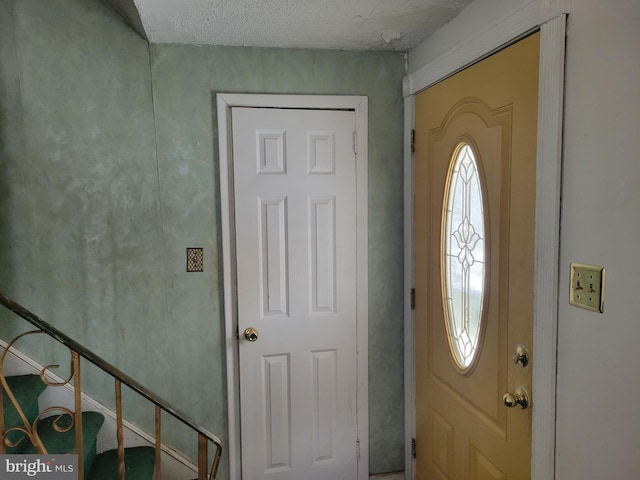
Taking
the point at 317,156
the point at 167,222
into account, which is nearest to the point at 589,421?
the point at 317,156

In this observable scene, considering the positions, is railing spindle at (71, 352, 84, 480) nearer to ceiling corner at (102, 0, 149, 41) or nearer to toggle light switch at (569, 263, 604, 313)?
ceiling corner at (102, 0, 149, 41)

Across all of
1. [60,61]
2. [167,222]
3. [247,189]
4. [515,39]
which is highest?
[60,61]

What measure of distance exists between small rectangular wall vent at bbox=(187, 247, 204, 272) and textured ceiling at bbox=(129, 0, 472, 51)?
99 centimetres

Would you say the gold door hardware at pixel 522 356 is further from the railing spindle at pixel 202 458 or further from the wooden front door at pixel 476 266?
the railing spindle at pixel 202 458

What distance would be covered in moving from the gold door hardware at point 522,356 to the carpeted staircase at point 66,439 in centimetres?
164

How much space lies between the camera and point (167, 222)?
2.08 m

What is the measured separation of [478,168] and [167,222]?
143cm

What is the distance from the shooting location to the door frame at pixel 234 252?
82.1 inches

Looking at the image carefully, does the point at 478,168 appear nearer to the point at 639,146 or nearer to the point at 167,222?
the point at 639,146

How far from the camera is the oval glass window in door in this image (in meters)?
1.65

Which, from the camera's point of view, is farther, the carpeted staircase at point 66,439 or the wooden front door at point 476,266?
the carpeted staircase at point 66,439

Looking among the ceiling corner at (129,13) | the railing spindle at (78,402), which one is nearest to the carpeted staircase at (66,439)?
the railing spindle at (78,402)

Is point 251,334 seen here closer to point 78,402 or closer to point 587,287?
point 78,402

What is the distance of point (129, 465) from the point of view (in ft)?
6.48
